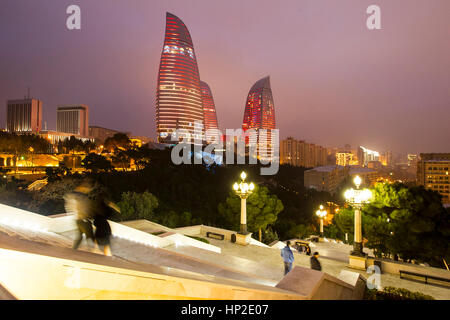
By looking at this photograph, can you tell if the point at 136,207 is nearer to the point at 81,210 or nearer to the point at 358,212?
the point at 81,210

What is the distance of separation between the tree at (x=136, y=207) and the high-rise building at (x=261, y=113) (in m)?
140

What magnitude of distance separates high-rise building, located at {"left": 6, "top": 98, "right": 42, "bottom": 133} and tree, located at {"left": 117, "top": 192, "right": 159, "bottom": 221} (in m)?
115

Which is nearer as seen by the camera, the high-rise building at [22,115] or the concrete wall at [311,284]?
the concrete wall at [311,284]

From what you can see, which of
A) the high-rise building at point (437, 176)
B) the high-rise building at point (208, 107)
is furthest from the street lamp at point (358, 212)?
the high-rise building at point (208, 107)

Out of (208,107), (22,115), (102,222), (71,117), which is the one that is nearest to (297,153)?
(208,107)

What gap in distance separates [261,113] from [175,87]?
3079 inches

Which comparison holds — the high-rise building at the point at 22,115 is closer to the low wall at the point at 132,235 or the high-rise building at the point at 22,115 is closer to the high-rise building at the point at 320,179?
the high-rise building at the point at 320,179

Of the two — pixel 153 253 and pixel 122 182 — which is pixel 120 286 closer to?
pixel 153 253

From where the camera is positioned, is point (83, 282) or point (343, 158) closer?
point (83, 282)

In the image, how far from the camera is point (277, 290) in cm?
313

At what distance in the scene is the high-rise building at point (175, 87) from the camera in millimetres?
92312

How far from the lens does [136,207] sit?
15.2 metres

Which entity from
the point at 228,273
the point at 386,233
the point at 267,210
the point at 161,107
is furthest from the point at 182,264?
the point at 161,107
